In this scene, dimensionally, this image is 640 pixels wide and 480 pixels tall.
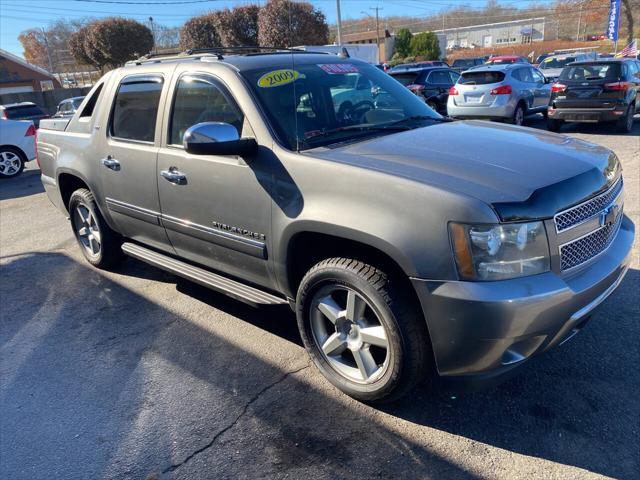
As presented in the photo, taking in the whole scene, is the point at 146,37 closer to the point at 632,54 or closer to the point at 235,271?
the point at 632,54

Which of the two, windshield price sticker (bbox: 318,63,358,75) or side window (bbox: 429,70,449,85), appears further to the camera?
side window (bbox: 429,70,449,85)

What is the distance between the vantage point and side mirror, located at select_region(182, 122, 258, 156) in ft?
9.31

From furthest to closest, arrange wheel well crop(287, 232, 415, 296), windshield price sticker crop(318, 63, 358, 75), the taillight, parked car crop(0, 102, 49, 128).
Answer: parked car crop(0, 102, 49, 128)
the taillight
windshield price sticker crop(318, 63, 358, 75)
wheel well crop(287, 232, 415, 296)

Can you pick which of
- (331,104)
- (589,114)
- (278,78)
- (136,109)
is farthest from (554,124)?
(136,109)

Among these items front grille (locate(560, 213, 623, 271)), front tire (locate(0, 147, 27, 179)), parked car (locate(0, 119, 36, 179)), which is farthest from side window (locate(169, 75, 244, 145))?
front tire (locate(0, 147, 27, 179))

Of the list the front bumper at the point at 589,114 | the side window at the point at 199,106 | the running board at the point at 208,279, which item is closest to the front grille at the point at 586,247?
the running board at the point at 208,279

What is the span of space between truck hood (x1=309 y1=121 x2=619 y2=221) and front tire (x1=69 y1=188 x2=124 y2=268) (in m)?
2.78

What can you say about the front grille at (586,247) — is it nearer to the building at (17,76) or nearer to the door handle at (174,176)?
the door handle at (174,176)

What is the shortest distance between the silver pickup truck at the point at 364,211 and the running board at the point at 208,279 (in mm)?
14

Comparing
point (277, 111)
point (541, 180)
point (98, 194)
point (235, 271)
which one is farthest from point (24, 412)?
point (541, 180)

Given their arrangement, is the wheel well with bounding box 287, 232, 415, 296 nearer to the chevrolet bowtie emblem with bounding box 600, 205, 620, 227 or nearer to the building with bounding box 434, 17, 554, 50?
the chevrolet bowtie emblem with bounding box 600, 205, 620, 227

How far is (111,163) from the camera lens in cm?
414

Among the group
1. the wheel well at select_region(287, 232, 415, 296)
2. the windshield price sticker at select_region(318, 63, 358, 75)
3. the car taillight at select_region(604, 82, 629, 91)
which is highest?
the windshield price sticker at select_region(318, 63, 358, 75)

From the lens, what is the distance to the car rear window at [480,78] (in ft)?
40.2
